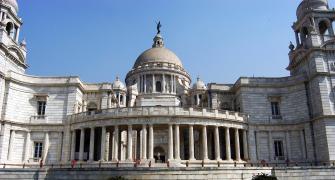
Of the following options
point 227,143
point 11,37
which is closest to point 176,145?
point 227,143

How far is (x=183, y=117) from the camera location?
38844 mm

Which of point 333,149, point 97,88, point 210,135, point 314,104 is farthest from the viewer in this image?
point 97,88

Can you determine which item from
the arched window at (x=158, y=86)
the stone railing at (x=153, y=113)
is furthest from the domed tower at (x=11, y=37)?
the arched window at (x=158, y=86)

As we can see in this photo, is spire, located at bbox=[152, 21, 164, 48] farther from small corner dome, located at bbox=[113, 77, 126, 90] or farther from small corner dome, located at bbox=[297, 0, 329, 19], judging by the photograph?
small corner dome, located at bbox=[297, 0, 329, 19]

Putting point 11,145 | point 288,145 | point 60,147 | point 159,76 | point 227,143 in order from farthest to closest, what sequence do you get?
point 159,76 → point 288,145 → point 60,147 → point 227,143 → point 11,145

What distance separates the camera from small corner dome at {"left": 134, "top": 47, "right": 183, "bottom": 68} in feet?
214

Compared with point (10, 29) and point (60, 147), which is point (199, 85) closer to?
point (60, 147)

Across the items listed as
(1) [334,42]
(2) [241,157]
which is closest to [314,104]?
(1) [334,42]

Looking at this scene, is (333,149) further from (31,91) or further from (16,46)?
(16,46)

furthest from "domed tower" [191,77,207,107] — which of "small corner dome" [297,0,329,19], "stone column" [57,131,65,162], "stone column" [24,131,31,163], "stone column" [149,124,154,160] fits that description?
"stone column" [24,131,31,163]

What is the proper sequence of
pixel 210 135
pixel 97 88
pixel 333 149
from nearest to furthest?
pixel 333 149 → pixel 210 135 → pixel 97 88

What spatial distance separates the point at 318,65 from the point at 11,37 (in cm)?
4286

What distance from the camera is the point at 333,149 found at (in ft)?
124

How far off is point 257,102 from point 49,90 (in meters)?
28.9
